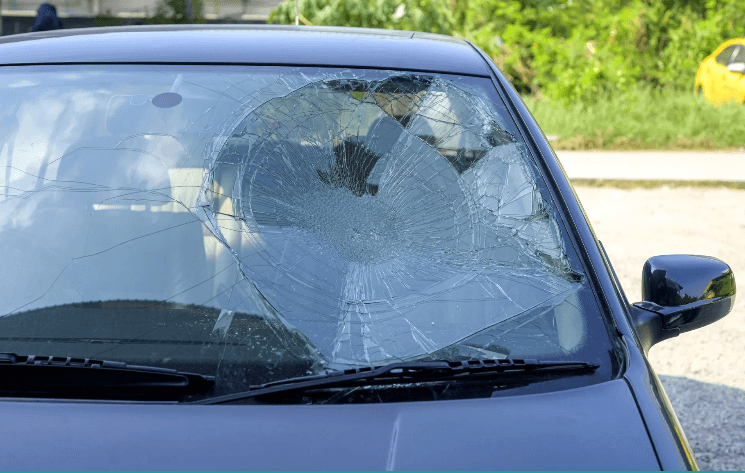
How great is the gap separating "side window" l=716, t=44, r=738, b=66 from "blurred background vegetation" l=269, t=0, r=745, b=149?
33 cm

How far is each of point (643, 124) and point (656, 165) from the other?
1.65 metres

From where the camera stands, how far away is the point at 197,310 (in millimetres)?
1555

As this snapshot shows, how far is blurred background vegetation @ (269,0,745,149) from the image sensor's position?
10797 millimetres

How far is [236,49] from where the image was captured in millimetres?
1985

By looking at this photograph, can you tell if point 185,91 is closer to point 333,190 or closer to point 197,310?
point 333,190

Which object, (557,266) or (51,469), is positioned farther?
(557,266)

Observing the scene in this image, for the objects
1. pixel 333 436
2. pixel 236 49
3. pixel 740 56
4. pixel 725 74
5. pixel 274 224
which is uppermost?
pixel 740 56

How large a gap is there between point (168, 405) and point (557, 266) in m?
0.86

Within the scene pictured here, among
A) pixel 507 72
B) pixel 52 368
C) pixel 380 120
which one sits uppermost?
pixel 507 72

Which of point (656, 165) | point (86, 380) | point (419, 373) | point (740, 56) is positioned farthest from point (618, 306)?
point (740, 56)

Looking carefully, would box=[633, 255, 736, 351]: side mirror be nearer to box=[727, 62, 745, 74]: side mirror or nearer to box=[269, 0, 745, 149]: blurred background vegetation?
box=[269, 0, 745, 149]: blurred background vegetation

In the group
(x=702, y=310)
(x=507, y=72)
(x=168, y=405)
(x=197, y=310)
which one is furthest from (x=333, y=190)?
(x=507, y=72)

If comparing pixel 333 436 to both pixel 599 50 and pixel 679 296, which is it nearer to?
pixel 679 296

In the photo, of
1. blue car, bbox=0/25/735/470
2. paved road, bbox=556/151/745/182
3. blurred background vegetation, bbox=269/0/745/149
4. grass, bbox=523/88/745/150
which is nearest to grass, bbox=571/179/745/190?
paved road, bbox=556/151/745/182
